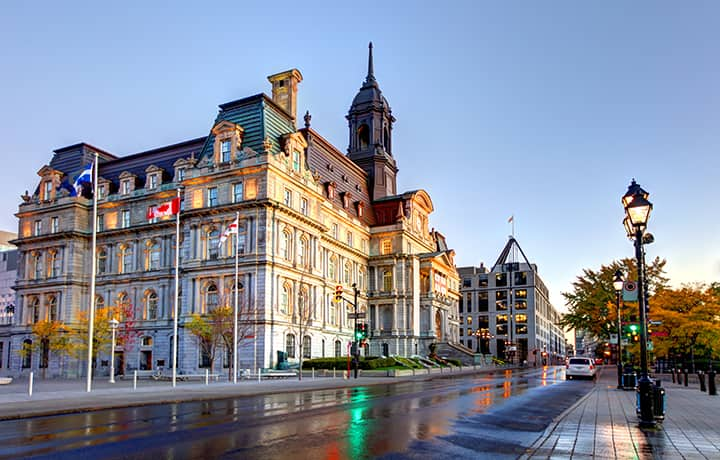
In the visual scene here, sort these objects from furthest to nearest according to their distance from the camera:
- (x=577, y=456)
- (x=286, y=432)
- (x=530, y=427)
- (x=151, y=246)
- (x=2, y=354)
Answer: (x=2, y=354)
(x=151, y=246)
(x=530, y=427)
(x=286, y=432)
(x=577, y=456)

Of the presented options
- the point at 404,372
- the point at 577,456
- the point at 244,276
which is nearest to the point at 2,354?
the point at 244,276

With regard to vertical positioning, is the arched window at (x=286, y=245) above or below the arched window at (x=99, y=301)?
above

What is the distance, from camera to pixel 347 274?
73.6m

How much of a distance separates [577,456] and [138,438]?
9.09 metres

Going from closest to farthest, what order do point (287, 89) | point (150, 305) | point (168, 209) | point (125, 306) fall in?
point (168, 209)
point (125, 306)
point (150, 305)
point (287, 89)

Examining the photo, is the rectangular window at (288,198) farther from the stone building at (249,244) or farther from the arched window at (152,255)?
the arched window at (152,255)

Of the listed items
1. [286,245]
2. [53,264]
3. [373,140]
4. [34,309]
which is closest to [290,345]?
[286,245]

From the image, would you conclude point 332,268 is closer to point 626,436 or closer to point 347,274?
point 347,274

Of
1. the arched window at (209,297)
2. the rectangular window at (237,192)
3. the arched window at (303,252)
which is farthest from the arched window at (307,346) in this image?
the rectangular window at (237,192)

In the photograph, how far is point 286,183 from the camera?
5628cm

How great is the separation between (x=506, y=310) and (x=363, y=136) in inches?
2500

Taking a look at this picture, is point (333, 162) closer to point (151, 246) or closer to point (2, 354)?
point (151, 246)

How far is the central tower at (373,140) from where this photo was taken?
84.2 metres

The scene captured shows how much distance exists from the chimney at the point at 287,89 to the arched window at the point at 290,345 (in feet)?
74.3
